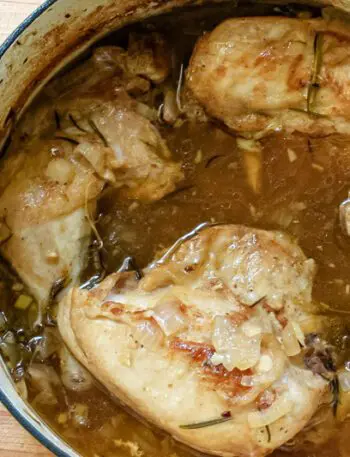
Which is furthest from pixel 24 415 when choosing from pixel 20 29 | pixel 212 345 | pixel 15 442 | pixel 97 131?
pixel 20 29

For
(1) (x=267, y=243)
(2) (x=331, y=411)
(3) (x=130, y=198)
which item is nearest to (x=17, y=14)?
(3) (x=130, y=198)

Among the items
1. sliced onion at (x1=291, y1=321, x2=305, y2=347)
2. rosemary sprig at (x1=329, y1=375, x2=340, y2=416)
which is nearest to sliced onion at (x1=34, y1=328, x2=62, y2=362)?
sliced onion at (x1=291, y1=321, x2=305, y2=347)

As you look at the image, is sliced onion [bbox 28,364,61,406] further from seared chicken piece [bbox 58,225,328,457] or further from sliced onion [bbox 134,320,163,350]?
sliced onion [bbox 134,320,163,350]

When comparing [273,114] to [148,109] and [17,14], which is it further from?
[17,14]

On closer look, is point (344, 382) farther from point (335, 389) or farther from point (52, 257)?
point (52, 257)

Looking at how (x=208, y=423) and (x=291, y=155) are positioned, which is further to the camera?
(x=291, y=155)

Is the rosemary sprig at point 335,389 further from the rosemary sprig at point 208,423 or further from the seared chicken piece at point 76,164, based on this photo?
the seared chicken piece at point 76,164

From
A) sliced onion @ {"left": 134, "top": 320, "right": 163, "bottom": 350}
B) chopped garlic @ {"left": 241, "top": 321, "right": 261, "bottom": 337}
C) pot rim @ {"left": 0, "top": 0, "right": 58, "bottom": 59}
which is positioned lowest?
chopped garlic @ {"left": 241, "top": 321, "right": 261, "bottom": 337}
